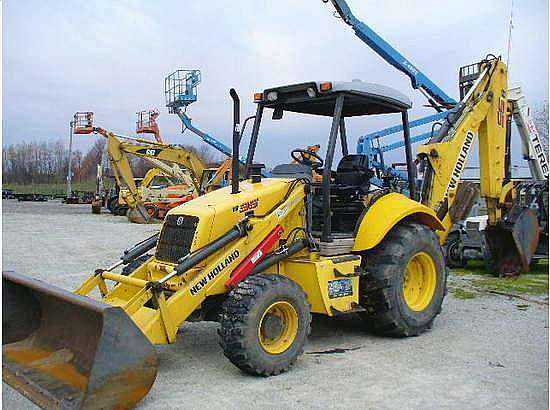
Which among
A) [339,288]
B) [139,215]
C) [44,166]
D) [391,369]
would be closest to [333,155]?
[339,288]

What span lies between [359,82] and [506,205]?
→ 15.9 feet

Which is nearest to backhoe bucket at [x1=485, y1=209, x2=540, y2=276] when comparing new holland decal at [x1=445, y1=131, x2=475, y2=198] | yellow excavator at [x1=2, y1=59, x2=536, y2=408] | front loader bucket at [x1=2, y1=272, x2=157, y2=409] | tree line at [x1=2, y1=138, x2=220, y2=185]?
new holland decal at [x1=445, y1=131, x2=475, y2=198]

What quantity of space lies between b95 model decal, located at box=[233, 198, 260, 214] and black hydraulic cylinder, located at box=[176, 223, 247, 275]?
0.22m

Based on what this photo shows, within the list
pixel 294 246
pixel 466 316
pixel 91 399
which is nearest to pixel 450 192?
pixel 466 316

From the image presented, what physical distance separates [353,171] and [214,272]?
2244 millimetres

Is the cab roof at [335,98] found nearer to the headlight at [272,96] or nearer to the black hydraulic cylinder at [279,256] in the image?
the headlight at [272,96]

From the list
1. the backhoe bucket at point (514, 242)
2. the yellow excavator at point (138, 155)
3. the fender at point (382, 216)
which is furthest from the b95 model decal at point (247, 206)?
the yellow excavator at point (138, 155)

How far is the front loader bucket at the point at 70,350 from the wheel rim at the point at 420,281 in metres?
3.36

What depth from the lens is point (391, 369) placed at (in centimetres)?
521

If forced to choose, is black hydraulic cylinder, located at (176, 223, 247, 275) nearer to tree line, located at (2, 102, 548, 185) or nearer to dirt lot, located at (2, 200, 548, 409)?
dirt lot, located at (2, 200, 548, 409)

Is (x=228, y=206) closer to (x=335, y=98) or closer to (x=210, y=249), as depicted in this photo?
(x=210, y=249)

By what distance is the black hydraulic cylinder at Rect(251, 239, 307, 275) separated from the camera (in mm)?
5443

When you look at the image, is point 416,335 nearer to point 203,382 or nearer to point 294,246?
point 294,246

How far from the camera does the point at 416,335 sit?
6.28 m
